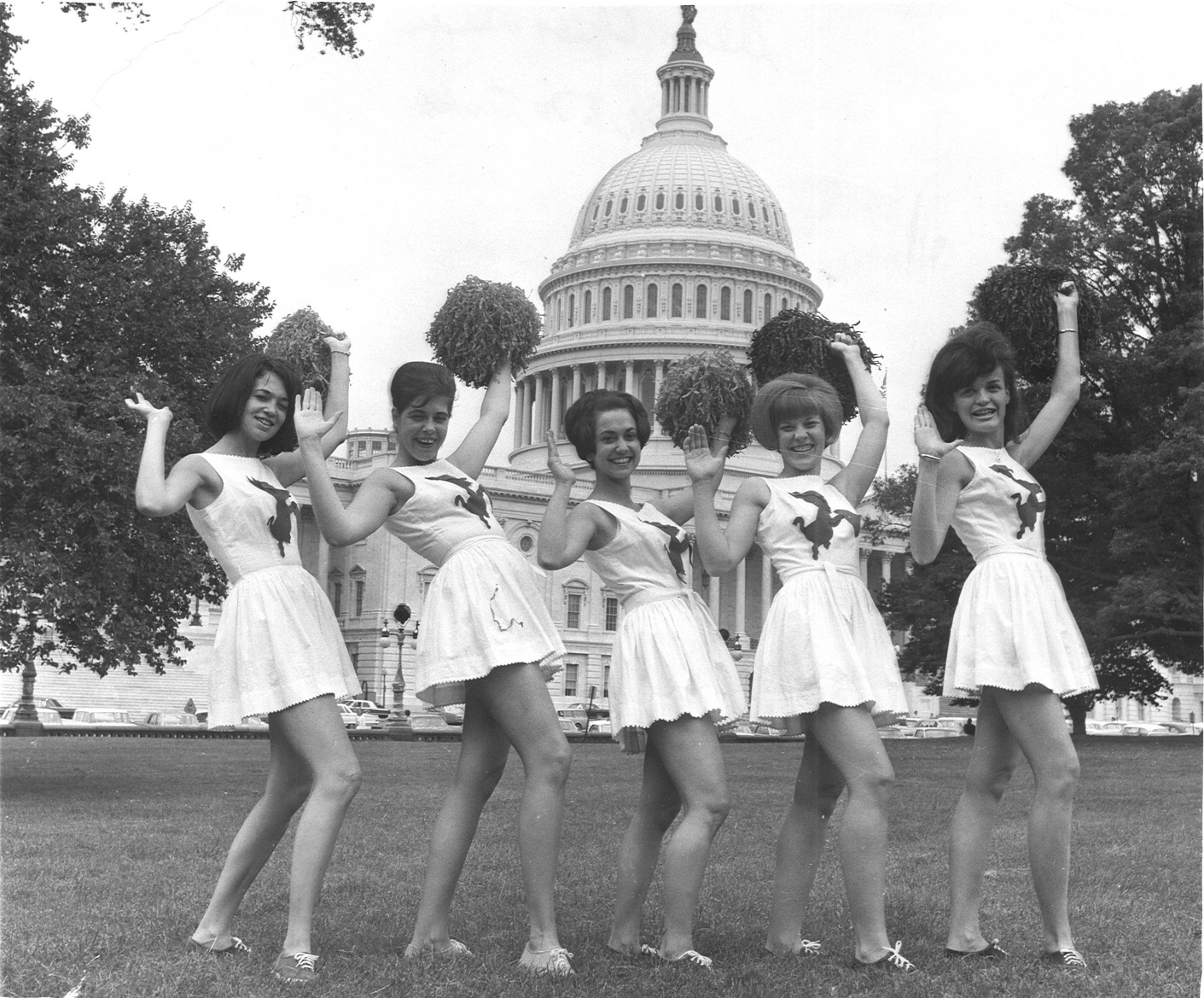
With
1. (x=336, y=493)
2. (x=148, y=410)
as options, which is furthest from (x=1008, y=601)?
(x=148, y=410)

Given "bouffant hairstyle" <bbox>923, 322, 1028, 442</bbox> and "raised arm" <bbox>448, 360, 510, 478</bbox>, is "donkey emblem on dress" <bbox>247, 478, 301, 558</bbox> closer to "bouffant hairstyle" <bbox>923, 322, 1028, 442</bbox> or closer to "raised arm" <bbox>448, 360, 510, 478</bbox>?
"raised arm" <bbox>448, 360, 510, 478</bbox>

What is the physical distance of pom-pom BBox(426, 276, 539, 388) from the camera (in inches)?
253

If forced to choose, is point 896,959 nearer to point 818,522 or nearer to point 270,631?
point 818,522


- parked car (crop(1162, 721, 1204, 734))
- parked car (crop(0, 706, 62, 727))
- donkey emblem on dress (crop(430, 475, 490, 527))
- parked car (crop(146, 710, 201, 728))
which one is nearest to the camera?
donkey emblem on dress (crop(430, 475, 490, 527))

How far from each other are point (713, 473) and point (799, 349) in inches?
32.9

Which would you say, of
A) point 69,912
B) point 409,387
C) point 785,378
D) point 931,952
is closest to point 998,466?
point 785,378

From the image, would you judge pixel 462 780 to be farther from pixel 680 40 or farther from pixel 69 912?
pixel 680 40

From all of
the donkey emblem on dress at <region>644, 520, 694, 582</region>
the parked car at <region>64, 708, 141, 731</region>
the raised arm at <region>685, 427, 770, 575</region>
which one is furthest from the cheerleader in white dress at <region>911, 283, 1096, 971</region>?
the parked car at <region>64, 708, 141, 731</region>

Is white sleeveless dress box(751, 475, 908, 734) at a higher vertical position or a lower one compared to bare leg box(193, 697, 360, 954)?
higher

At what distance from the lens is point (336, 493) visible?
591cm

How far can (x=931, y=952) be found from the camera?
6133mm

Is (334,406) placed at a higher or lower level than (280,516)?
higher

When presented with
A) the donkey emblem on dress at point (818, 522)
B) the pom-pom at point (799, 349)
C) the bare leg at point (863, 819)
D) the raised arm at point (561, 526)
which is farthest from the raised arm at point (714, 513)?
the bare leg at point (863, 819)

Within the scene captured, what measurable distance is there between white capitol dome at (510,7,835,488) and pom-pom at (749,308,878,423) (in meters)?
0.20
